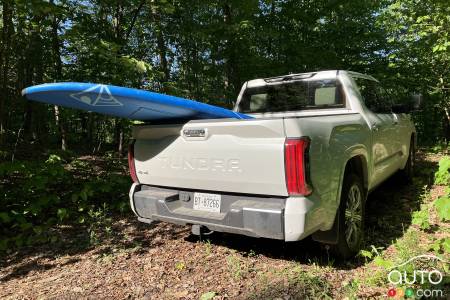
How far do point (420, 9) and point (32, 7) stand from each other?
9664mm

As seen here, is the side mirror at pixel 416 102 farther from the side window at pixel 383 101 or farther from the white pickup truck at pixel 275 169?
the white pickup truck at pixel 275 169

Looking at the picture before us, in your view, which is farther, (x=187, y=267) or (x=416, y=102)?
(x=416, y=102)

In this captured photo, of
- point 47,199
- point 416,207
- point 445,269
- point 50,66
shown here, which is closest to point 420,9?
point 416,207

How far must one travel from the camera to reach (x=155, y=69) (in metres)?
8.24

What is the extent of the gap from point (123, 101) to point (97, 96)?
0.22 metres

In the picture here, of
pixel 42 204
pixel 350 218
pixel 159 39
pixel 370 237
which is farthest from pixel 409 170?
pixel 159 39

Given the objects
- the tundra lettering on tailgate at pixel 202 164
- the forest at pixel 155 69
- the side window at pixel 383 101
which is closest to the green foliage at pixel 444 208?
the forest at pixel 155 69

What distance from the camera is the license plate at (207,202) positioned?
3.41 metres

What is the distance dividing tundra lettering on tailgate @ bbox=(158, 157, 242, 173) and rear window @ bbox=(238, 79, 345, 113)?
6.46 ft

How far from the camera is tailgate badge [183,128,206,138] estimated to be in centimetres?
335

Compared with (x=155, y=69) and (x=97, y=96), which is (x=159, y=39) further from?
(x=97, y=96)

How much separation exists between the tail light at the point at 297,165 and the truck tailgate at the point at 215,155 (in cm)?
5

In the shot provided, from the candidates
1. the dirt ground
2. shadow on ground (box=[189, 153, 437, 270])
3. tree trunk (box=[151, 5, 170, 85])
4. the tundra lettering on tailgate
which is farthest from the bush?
tree trunk (box=[151, 5, 170, 85])

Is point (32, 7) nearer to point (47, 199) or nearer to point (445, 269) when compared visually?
point (47, 199)
